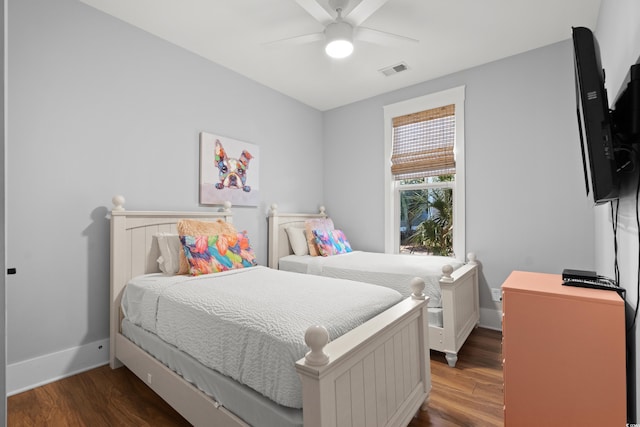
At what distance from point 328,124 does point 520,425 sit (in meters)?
3.75

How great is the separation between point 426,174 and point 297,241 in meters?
1.64

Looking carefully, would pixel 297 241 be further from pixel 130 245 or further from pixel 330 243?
pixel 130 245

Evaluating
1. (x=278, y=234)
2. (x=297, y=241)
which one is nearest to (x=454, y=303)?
(x=297, y=241)

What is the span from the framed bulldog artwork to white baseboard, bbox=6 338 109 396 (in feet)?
4.52

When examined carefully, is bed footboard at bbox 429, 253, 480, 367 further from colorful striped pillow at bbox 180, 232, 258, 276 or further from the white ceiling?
the white ceiling

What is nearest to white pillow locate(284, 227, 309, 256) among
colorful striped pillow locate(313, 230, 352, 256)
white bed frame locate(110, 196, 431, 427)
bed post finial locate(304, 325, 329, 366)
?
colorful striped pillow locate(313, 230, 352, 256)

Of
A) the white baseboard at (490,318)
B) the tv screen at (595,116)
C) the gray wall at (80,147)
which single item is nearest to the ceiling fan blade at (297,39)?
the gray wall at (80,147)

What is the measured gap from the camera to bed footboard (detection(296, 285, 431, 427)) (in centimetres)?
98

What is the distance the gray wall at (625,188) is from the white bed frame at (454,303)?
90 centimetres

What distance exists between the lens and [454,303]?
7.50ft

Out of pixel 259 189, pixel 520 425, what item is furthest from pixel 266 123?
pixel 520 425

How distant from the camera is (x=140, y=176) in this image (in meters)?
2.47

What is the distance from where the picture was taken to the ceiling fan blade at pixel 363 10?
6.11 feet

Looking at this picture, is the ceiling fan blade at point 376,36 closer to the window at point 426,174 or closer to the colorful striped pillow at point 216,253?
the window at point 426,174
